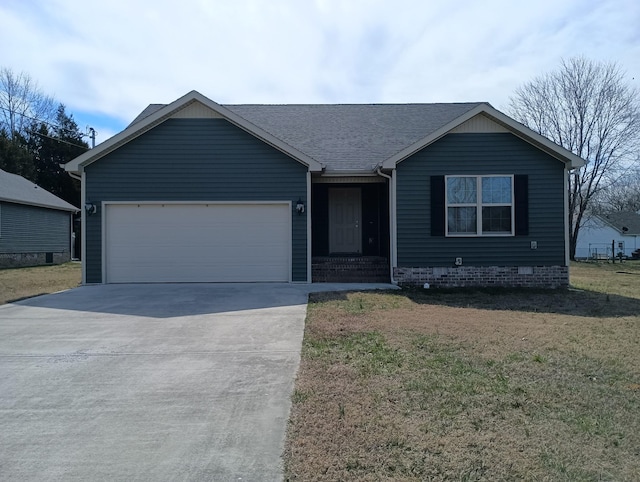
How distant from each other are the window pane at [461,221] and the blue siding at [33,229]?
757 inches

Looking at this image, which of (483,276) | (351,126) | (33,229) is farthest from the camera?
(33,229)

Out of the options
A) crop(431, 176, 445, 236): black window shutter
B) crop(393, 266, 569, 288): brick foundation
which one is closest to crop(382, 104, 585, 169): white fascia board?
crop(431, 176, 445, 236): black window shutter

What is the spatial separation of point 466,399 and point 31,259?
2465cm

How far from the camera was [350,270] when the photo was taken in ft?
43.3

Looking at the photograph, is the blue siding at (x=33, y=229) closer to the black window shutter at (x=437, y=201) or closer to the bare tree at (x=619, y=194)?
the black window shutter at (x=437, y=201)

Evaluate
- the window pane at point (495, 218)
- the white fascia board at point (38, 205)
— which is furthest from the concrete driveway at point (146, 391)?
the white fascia board at point (38, 205)

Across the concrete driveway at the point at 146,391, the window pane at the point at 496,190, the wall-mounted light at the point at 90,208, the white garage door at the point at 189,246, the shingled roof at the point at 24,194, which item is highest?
the shingled roof at the point at 24,194

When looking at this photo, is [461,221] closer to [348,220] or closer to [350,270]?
[350,270]

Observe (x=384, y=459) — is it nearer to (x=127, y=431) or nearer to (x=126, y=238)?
(x=127, y=431)

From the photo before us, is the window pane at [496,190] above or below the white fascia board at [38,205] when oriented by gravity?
below

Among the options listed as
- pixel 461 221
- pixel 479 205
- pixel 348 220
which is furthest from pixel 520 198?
pixel 348 220

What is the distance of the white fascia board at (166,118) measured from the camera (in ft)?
40.0

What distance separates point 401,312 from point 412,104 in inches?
428

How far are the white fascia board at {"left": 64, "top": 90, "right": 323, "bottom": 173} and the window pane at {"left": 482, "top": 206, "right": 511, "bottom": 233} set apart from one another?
170 inches
